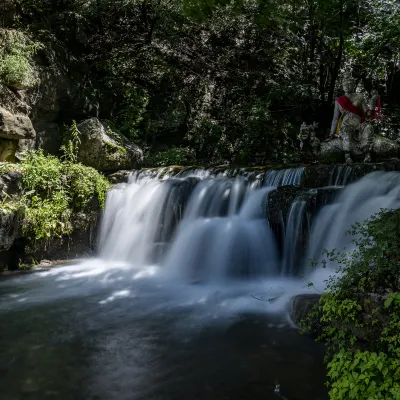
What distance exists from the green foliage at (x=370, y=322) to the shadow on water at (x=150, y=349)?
58cm

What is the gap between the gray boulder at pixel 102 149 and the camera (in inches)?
435

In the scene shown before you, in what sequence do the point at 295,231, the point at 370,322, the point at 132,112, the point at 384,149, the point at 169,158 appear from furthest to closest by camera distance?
the point at 132,112
the point at 169,158
the point at 384,149
the point at 295,231
the point at 370,322

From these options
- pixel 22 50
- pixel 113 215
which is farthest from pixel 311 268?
pixel 22 50

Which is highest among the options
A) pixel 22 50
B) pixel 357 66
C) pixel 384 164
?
pixel 357 66

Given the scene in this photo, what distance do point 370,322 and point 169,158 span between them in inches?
436

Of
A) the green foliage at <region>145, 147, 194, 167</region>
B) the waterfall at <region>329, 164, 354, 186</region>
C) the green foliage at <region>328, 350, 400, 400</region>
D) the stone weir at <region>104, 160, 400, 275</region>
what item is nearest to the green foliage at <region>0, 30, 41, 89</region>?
the stone weir at <region>104, 160, 400, 275</region>

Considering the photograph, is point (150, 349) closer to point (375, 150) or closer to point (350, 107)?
point (350, 107)

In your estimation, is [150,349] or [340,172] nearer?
[150,349]

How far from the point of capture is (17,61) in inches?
362

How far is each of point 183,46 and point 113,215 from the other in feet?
32.6

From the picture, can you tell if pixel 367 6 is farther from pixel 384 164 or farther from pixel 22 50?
pixel 22 50

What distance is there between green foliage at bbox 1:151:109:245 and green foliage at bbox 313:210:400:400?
706cm

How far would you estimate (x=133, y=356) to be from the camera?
428 centimetres

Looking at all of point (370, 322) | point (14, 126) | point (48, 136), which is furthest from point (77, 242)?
point (370, 322)
